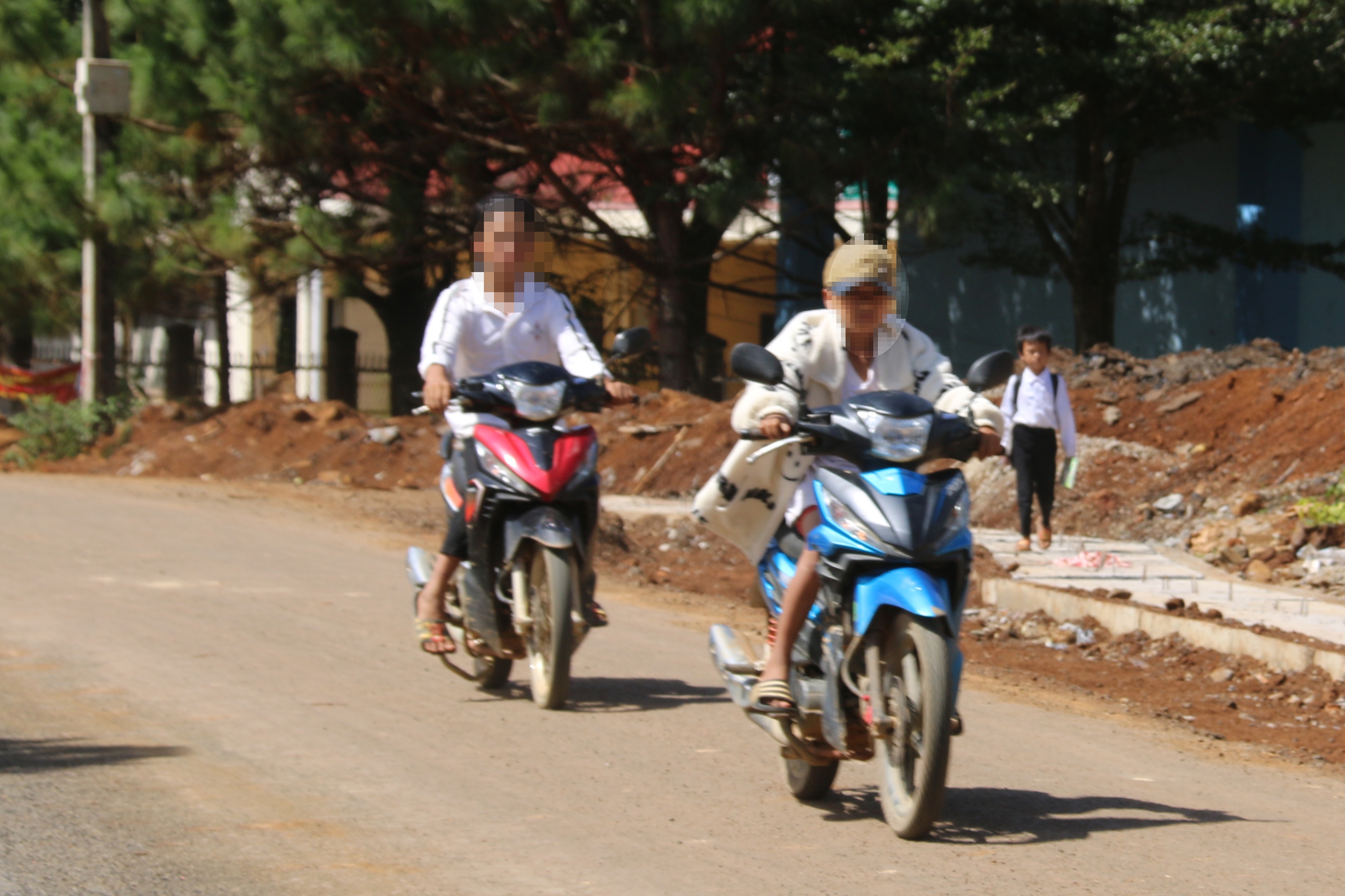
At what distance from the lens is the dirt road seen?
399 centimetres

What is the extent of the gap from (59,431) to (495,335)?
14936 mm

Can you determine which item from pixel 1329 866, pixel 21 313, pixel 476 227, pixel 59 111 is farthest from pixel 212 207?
pixel 1329 866

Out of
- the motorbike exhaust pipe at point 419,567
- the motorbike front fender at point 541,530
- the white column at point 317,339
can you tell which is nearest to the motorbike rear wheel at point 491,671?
the motorbike exhaust pipe at point 419,567

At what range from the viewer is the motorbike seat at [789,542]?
Result: 462cm

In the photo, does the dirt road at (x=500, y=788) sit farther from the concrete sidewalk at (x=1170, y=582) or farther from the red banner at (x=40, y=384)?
the red banner at (x=40, y=384)

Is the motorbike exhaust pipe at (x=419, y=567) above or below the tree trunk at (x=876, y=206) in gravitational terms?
below

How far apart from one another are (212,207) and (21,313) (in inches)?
215

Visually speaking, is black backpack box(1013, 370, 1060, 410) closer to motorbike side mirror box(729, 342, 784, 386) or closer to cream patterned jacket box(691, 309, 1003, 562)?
cream patterned jacket box(691, 309, 1003, 562)

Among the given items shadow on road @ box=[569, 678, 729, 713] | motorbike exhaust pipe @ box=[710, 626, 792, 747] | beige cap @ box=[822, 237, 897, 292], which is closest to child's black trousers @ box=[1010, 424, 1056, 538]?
shadow on road @ box=[569, 678, 729, 713]

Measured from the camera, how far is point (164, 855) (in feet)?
13.3

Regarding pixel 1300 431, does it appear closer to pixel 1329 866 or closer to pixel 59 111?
pixel 1329 866

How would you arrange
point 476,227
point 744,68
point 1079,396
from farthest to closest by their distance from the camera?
point 744,68 → point 1079,396 → point 476,227

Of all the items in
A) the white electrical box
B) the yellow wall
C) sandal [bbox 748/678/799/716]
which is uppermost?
the white electrical box

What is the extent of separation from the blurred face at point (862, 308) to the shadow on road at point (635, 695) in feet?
6.95
